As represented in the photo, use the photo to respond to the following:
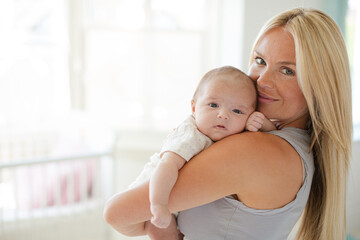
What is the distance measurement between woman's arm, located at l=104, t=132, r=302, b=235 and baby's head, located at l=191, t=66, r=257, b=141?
0.06 metres

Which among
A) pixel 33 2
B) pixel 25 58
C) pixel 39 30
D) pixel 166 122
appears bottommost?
pixel 166 122

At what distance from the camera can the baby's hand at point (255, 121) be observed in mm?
980

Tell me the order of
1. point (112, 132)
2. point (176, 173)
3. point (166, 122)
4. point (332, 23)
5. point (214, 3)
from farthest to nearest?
1. point (166, 122)
2. point (214, 3)
3. point (112, 132)
4. point (332, 23)
5. point (176, 173)

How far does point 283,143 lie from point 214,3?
6.63 ft

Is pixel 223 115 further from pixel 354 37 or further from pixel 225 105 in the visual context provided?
pixel 354 37

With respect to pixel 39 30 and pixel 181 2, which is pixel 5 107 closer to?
pixel 39 30

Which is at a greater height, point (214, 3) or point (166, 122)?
point (214, 3)

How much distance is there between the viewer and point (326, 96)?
38.3 inches

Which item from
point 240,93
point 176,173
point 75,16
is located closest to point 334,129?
point 240,93

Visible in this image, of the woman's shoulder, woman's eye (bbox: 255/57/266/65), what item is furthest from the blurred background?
the woman's shoulder

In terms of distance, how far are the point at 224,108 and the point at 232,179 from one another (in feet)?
0.65

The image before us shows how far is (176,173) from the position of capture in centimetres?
87

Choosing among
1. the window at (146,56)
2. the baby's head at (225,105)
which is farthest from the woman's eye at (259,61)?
the window at (146,56)

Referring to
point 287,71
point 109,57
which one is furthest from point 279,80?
point 109,57
